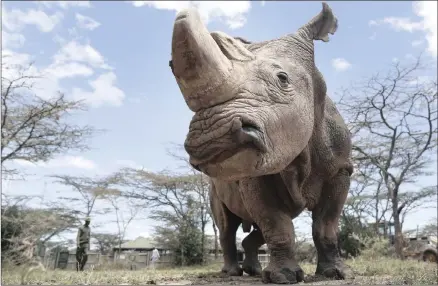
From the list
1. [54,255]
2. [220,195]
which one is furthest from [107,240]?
[220,195]

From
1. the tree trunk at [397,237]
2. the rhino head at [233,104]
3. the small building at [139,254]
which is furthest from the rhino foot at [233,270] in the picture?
the tree trunk at [397,237]

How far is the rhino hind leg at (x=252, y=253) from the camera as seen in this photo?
5.78m

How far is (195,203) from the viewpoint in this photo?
73.9ft

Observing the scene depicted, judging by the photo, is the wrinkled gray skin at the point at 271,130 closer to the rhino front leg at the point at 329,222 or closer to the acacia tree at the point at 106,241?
the rhino front leg at the point at 329,222

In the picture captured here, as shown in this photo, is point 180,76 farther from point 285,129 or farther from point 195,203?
point 195,203

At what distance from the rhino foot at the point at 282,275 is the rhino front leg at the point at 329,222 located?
52 cm

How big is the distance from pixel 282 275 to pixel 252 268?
2.16 meters

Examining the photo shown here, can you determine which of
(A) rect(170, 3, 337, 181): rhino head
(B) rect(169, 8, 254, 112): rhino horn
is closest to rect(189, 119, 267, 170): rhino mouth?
(A) rect(170, 3, 337, 181): rhino head

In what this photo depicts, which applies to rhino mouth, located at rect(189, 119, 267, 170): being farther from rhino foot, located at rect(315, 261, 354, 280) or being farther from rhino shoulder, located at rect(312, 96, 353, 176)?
rhino foot, located at rect(315, 261, 354, 280)

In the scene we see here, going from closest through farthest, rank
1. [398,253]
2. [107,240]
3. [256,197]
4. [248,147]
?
[248,147]
[256,197]
[398,253]
[107,240]

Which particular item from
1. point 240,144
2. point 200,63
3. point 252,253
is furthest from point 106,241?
point 200,63

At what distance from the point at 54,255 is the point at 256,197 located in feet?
66.2

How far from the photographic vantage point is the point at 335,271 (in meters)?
4.12

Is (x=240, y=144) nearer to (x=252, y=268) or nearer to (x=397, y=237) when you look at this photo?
(x=252, y=268)
